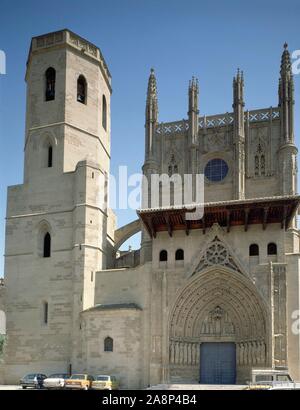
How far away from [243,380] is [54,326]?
8.98 meters

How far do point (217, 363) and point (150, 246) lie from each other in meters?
6.55

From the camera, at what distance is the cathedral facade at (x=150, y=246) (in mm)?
27141

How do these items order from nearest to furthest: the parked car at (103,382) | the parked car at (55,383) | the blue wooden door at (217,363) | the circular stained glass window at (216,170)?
the parked car at (55,383) → the parked car at (103,382) → the blue wooden door at (217,363) → the circular stained glass window at (216,170)

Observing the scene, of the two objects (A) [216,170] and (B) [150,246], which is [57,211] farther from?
(A) [216,170]

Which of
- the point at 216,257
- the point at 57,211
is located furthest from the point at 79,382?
the point at 57,211

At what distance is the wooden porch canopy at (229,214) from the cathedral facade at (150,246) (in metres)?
0.06

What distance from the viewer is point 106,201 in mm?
32375

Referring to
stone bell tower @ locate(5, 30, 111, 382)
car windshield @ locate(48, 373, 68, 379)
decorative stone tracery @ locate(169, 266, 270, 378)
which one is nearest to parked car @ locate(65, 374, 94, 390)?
car windshield @ locate(48, 373, 68, 379)

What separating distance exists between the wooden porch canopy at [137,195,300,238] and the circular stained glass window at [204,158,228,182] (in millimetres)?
6005

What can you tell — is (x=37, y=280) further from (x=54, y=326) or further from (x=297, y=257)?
(x=297, y=257)

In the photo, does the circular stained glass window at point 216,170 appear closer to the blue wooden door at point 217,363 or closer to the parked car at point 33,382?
the blue wooden door at point 217,363

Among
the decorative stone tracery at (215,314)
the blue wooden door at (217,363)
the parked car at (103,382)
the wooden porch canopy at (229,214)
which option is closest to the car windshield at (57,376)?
the parked car at (103,382)

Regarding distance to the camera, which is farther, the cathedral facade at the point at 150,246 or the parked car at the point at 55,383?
the cathedral facade at the point at 150,246
